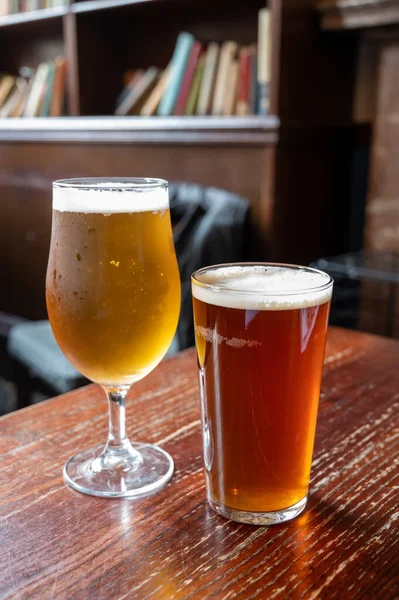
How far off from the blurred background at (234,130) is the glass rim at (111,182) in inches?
39.1

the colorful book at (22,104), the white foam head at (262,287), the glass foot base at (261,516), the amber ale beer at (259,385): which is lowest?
the glass foot base at (261,516)

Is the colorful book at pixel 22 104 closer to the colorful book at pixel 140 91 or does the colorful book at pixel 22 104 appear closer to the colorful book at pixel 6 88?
the colorful book at pixel 6 88

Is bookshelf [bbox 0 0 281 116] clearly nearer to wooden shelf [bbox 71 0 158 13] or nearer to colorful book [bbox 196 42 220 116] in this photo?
wooden shelf [bbox 71 0 158 13]

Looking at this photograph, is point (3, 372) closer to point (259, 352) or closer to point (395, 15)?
point (395, 15)

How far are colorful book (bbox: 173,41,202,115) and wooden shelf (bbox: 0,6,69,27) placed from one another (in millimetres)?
620

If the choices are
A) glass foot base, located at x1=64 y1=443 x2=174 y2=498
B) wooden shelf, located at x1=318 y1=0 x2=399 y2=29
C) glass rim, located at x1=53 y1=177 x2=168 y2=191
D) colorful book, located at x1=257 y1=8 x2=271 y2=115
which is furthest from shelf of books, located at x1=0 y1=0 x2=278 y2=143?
glass foot base, located at x1=64 y1=443 x2=174 y2=498

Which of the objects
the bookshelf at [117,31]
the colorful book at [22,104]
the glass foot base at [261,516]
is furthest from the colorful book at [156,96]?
the glass foot base at [261,516]

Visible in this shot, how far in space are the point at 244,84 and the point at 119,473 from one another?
1933mm

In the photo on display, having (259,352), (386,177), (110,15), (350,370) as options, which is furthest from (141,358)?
(110,15)

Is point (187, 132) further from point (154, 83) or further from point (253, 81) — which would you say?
point (154, 83)

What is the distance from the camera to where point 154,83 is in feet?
8.70

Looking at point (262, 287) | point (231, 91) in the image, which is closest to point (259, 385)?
point (262, 287)

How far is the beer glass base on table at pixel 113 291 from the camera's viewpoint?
0.59m

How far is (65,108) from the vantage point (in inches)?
117
